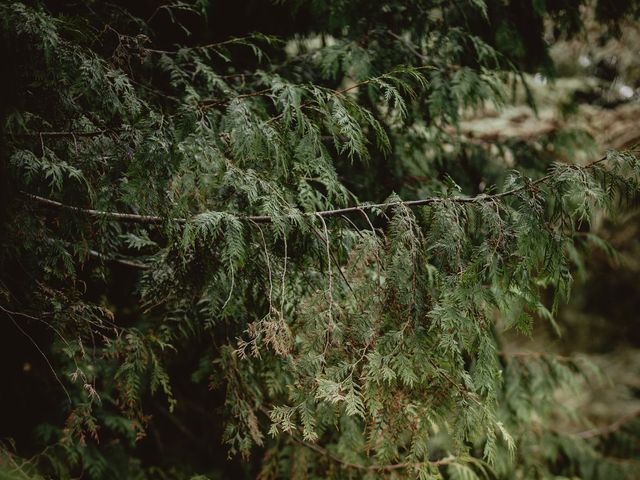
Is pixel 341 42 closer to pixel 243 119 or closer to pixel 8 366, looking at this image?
pixel 243 119

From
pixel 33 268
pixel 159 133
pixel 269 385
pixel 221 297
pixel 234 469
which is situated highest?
pixel 159 133

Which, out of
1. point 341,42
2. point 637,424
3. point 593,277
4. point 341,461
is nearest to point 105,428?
point 341,461

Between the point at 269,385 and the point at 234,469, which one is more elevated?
the point at 269,385

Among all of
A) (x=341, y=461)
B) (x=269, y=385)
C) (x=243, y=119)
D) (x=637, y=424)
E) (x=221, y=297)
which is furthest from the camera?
(x=637, y=424)

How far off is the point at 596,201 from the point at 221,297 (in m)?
1.70

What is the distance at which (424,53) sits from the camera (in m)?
3.43

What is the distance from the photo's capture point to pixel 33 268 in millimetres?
2295

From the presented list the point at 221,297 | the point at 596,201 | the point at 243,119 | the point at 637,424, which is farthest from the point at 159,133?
the point at 637,424

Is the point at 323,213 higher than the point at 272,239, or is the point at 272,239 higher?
the point at 323,213

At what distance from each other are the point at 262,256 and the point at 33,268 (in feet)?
3.54

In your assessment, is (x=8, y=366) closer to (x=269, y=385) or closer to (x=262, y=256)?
(x=269, y=385)

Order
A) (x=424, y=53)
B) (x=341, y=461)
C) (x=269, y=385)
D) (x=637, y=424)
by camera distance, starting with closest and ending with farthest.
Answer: (x=269, y=385)
(x=341, y=461)
(x=424, y=53)
(x=637, y=424)

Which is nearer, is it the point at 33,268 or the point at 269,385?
the point at 33,268

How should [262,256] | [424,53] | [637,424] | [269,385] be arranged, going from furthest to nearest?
Answer: [637,424]
[424,53]
[269,385]
[262,256]
